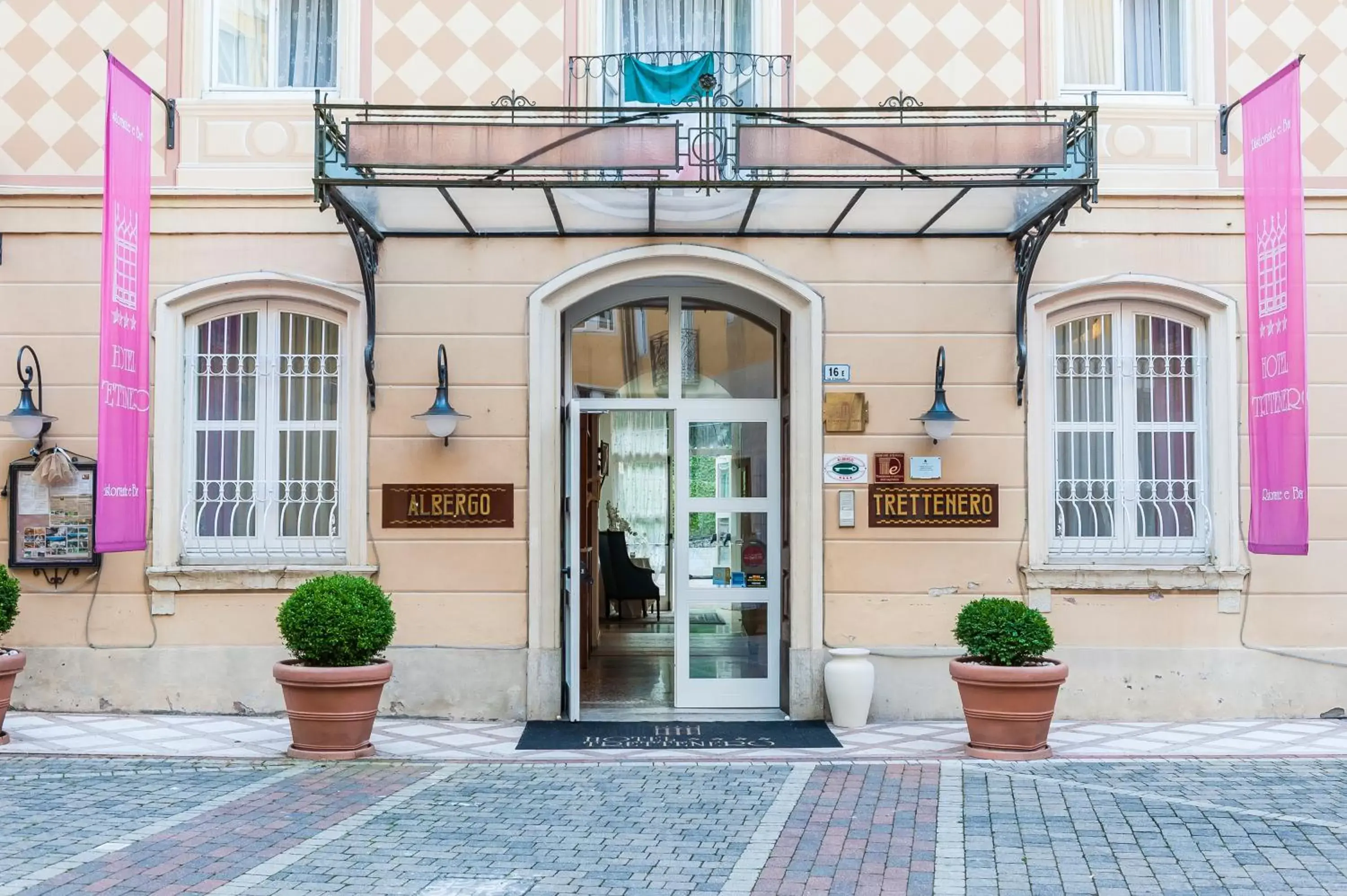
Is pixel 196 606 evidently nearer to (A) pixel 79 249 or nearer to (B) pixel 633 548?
(A) pixel 79 249

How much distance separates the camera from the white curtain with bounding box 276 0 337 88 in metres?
9.13

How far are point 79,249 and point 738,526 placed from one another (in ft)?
16.6

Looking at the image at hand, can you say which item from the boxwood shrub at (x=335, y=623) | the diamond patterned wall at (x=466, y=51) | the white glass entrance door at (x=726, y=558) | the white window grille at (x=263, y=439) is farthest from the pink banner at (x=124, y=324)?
A: the white glass entrance door at (x=726, y=558)

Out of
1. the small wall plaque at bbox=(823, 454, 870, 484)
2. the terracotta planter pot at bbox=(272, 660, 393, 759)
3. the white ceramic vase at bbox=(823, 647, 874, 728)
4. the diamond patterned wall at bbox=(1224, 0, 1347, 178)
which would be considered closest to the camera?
the terracotta planter pot at bbox=(272, 660, 393, 759)

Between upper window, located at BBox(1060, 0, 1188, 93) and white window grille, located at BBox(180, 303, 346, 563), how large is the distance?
18.8 ft

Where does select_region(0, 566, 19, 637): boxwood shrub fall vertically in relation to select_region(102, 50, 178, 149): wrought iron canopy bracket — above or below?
below

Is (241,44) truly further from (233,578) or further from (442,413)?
(233,578)

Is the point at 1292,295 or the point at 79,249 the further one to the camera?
the point at 79,249

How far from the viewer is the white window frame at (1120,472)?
8656 mm

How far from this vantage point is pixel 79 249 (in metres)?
8.84

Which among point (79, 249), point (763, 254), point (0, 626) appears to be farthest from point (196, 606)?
point (763, 254)

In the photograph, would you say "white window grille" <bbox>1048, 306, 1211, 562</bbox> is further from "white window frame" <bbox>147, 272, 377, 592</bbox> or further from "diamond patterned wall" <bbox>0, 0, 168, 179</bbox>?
"diamond patterned wall" <bbox>0, 0, 168, 179</bbox>

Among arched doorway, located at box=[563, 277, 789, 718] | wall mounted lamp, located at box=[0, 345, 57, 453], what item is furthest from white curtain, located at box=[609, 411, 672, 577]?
wall mounted lamp, located at box=[0, 345, 57, 453]

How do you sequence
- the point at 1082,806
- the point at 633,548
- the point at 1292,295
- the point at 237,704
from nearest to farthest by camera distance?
the point at 1082,806 → the point at 1292,295 → the point at 237,704 → the point at 633,548
